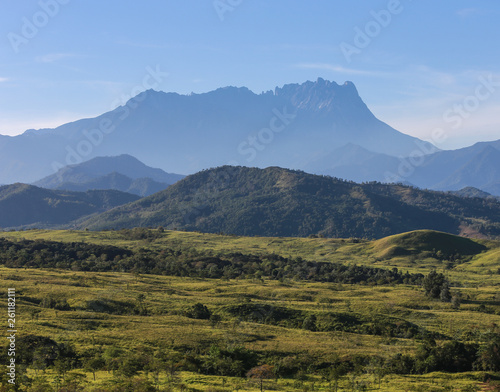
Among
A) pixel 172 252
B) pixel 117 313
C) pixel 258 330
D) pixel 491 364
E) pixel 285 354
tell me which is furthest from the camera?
pixel 172 252

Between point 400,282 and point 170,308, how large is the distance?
259 ft

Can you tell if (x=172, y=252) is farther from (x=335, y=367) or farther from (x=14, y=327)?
(x=335, y=367)

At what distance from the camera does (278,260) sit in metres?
182

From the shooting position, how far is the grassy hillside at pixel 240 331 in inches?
2304

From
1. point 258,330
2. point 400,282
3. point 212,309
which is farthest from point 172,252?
point 258,330

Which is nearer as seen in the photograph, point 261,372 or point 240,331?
point 261,372

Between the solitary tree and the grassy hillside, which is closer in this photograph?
the grassy hillside

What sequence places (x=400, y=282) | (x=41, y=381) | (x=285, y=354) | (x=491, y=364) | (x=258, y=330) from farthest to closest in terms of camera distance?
(x=400, y=282), (x=258, y=330), (x=285, y=354), (x=491, y=364), (x=41, y=381)

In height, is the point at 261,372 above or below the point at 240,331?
below

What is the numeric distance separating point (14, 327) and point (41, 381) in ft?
75.7

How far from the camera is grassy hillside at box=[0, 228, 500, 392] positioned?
58531 millimetres

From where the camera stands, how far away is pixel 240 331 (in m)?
79.0

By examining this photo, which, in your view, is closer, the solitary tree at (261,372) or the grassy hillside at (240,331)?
the grassy hillside at (240,331)

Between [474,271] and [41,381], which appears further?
[474,271]
